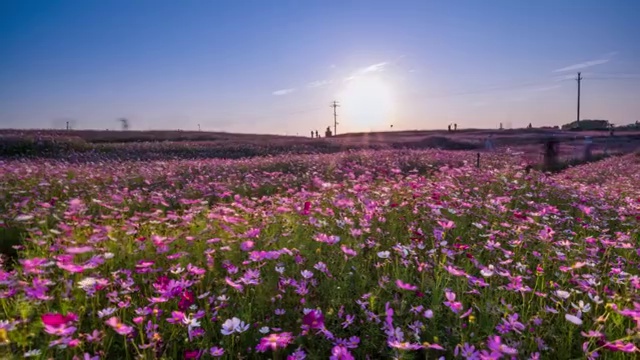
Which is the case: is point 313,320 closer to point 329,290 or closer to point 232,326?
point 232,326

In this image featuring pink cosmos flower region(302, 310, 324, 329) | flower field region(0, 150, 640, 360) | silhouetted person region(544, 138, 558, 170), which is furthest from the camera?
silhouetted person region(544, 138, 558, 170)

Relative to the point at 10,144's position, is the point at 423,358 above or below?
below

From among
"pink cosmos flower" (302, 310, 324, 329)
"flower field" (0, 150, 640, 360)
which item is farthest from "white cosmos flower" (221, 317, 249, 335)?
"pink cosmos flower" (302, 310, 324, 329)

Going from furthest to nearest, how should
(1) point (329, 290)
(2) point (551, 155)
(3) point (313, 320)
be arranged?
1. (2) point (551, 155)
2. (1) point (329, 290)
3. (3) point (313, 320)

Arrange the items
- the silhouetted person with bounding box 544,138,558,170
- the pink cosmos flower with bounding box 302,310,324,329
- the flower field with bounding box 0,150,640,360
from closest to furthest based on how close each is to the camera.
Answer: the pink cosmos flower with bounding box 302,310,324,329
the flower field with bounding box 0,150,640,360
the silhouetted person with bounding box 544,138,558,170

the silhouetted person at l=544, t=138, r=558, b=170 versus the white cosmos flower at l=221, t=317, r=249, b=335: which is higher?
the silhouetted person at l=544, t=138, r=558, b=170

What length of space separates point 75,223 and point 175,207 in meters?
2.95

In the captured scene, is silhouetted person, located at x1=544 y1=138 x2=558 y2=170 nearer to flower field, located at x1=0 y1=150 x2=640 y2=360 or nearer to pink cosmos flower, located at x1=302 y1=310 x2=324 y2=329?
flower field, located at x1=0 y1=150 x2=640 y2=360

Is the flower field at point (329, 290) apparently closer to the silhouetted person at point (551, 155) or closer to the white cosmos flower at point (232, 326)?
the white cosmos flower at point (232, 326)

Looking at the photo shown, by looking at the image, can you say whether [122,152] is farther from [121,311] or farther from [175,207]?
[121,311]

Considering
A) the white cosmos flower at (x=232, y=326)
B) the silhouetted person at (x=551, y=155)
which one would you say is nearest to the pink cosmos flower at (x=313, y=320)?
the white cosmos flower at (x=232, y=326)

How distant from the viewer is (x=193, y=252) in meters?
3.88

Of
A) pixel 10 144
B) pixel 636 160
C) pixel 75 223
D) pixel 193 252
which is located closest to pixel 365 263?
pixel 193 252

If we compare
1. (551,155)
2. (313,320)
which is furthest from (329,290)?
(551,155)
